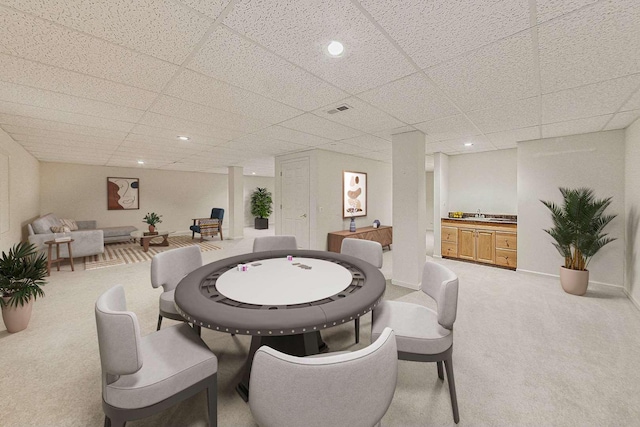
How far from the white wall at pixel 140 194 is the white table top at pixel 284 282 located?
8169 millimetres

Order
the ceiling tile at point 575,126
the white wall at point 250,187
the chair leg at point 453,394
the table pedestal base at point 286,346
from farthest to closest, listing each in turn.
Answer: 1. the white wall at point 250,187
2. the ceiling tile at point 575,126
3. the table pedestal base at point 286,346
4. the chair leg at point 453,394

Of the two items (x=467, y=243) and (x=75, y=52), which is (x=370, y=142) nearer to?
(x=467, y=243)

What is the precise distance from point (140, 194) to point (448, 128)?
30.0 feet

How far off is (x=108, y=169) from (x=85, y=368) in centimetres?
801

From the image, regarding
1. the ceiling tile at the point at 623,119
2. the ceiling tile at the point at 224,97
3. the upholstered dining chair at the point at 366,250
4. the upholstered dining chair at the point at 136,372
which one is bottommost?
the upholstered dining chair at the point at 136,372

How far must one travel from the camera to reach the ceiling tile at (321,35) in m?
1.33

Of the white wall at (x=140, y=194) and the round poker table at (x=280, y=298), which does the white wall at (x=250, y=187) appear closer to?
the white wall at (x=140, y=194)

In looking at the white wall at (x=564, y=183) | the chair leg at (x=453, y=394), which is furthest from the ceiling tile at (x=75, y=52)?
the white wall at (x=564, y=183)

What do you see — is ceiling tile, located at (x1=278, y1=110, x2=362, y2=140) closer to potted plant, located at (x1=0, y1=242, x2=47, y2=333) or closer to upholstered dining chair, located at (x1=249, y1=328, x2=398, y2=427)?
upholstered dining chair, located at (x1=249, y1=328, x2=398, y2=427)

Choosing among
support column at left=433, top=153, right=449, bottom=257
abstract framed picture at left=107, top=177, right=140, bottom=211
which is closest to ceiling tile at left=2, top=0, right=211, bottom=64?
support column at left=433, top=153, right=449, bottom=257

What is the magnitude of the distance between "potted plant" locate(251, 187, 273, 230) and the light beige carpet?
3.15 m

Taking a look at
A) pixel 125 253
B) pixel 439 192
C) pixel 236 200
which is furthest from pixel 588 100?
pixel 125 253

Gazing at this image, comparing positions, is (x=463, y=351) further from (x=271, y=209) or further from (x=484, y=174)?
(x=271, y=209)

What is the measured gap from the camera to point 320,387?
0.82m
